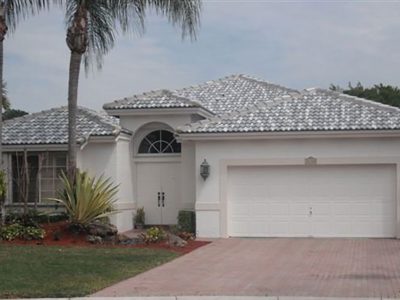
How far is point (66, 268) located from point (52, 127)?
10919mm

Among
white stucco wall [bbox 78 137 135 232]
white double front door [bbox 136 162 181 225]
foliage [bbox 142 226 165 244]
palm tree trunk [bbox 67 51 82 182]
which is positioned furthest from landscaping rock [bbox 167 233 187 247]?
white double front door [bbox 136 162 181 225]

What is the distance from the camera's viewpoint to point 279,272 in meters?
14.9

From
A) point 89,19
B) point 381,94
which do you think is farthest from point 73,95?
point 381,94

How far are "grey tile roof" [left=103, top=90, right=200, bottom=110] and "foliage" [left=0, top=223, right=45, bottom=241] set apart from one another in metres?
5.98

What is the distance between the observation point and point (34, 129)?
25.3m

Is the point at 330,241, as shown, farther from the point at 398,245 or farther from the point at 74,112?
the point at 74,112

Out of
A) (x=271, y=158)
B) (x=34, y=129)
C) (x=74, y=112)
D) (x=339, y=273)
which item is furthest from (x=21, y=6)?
(x=339, y=273)

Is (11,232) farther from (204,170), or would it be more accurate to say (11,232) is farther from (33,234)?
(204,170)

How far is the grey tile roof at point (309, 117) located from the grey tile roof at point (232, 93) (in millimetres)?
3728

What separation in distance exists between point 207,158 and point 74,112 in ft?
14.1

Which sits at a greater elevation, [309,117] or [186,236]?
[309,117]

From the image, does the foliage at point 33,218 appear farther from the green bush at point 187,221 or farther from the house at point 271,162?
the green bush at point 187,221

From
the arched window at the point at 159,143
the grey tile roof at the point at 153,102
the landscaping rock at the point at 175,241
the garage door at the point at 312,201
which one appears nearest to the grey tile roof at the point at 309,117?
the garage door at the point at 312,201

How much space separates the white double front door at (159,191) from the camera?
82.8 ft
